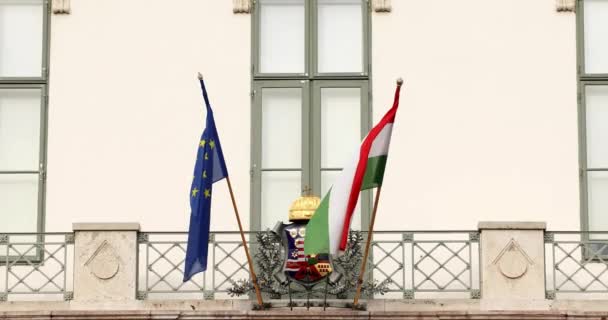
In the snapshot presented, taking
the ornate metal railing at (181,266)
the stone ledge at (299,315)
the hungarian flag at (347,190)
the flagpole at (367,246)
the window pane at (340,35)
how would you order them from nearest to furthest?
the hungarian flag at (347,190), the stone ledge at (299,315), the flagpole at (367,246), the ornate metal railing at (181,266), the window pane at (340,35)

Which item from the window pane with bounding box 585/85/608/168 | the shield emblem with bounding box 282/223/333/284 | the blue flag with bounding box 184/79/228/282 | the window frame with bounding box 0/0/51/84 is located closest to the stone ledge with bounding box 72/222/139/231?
the blue flag with bounding box 184/79/228/282

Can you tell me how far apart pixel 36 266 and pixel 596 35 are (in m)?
7.04

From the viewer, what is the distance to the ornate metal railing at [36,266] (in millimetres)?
23562

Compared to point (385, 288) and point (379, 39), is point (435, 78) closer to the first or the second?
point (379, 39)

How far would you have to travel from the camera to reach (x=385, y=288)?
2316 centimetres

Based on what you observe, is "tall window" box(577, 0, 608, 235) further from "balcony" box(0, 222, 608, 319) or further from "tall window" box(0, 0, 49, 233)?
"tall window" box(0, 0, 49, 233)

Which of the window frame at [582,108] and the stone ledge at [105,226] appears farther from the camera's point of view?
the window frame at [582,108]

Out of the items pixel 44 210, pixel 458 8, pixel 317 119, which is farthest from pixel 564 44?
pixel 44 210

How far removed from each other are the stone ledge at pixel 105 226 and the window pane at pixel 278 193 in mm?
1794

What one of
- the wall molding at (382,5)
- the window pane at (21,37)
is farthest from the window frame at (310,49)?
the window pane at (21,37)

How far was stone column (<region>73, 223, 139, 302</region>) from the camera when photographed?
23.0 meters

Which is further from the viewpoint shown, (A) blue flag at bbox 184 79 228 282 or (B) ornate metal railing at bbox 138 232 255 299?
(B) ornate metal railing at bbox 138 232 255 299

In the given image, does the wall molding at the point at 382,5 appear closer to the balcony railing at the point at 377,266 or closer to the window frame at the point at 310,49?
the window frame at the point at 310,49

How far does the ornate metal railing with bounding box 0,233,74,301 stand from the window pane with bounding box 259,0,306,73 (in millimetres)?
3192
